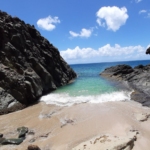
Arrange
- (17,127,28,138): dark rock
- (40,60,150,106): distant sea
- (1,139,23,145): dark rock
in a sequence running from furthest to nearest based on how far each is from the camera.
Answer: (40,60,150,106): distant sea → (17,127,28,138): dark rock → (1,139,23,145): dark rock

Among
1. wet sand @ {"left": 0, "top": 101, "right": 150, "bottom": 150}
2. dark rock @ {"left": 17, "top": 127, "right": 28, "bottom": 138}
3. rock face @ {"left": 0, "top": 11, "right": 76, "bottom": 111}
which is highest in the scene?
rock face @ {"left": 0, "top": 11, "right": 76, "bottom": 111}

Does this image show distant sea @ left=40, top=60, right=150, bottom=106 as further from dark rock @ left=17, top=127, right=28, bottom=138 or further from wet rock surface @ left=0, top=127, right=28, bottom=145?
wet rock surface @ left=0, top=127, right=28, bottom=145

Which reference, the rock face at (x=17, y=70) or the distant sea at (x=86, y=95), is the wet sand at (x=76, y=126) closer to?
the distant sea at (x=86, y=95)

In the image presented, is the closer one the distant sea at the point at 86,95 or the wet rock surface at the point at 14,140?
the wet rock surface at the point at 14,140

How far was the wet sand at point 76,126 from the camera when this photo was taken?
6141 mm

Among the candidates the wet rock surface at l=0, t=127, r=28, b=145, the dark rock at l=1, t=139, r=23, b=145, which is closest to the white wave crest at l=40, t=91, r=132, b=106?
the wet rock surface at l=0, t=127, r=28, b=145

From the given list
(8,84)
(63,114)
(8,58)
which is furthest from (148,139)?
(8,58)

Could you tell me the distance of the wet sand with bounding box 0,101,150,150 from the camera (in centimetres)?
614

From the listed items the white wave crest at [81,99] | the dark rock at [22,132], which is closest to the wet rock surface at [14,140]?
the dark rock at [22,132]

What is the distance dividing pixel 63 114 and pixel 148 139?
22.1 ft

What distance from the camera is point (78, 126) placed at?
26.8ft

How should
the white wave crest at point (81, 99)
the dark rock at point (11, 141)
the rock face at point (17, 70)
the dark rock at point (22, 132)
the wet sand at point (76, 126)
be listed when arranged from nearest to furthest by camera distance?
the wet sand at point (76, 126) < the dark rock at point (11, 141) < the dark rock at point (22, 132) < the rock face at point (17, 70) < the white wave crest at point (81, 99)

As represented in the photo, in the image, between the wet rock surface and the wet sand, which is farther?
the wet rock surface

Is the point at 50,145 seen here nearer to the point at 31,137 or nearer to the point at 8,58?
the point at 31,137
